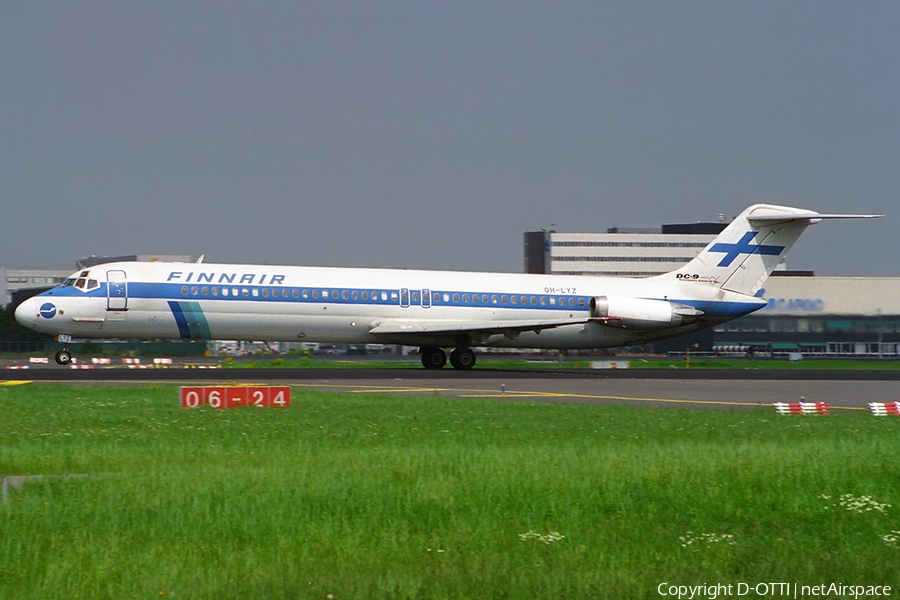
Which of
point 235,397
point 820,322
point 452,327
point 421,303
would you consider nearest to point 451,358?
point 452,327

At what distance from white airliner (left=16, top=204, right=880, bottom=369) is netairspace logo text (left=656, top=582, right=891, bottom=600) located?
31884mm

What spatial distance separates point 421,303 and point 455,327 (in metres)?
1.75

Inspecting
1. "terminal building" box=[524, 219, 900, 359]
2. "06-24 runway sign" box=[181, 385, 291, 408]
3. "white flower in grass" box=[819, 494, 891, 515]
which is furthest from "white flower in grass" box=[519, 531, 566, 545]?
"terminal building" box=[524, 219, 900, 359]

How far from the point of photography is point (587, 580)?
7742 mm

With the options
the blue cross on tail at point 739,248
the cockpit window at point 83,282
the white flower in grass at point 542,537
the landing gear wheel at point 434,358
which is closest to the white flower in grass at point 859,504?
the white flower in grass at point 542,537

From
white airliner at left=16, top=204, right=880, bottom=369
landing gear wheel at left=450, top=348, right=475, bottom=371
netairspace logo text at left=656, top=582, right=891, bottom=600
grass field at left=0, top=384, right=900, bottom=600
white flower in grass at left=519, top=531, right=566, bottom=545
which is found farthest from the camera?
landing gear wheel at left=450, top=348, right=475, bottom=371

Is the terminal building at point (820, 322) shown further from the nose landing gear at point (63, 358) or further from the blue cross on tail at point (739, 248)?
the nose landing gear at point (63, 358)

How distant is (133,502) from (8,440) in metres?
6.10

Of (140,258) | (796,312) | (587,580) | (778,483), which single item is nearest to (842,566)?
(587,580)

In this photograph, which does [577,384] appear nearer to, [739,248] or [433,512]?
[739,248]

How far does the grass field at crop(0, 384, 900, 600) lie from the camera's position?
774cm

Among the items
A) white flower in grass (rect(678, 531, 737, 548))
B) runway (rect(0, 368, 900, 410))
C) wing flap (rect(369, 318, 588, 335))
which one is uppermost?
wing flap (rect(369, 318, 588, 335))

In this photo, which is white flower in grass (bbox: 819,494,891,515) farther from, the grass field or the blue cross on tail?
the blue cross on tail

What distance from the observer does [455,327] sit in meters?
40.3
